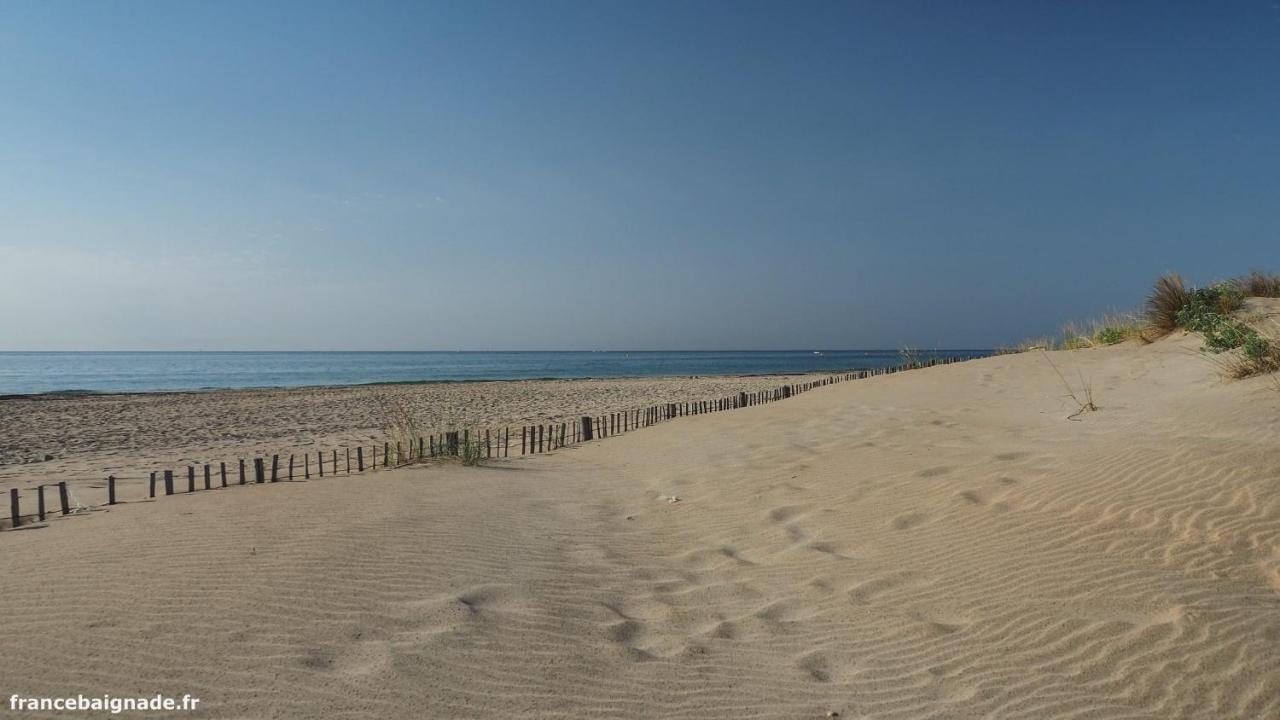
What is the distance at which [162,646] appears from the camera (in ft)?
11.5

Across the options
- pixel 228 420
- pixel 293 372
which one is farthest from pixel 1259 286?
pixel 293 372

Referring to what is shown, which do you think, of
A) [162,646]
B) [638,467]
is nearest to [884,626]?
[162,646]

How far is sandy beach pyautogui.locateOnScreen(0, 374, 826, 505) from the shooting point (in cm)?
1280

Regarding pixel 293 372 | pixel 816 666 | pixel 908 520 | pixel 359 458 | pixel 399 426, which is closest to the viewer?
pixel 816 666

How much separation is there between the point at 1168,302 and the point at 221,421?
1035 inches

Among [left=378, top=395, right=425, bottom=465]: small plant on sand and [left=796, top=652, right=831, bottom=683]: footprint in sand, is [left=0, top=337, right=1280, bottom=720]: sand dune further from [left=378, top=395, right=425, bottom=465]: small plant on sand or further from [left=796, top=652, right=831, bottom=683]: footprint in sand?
[left=378, top=395, right=425, bottom=465]: small plant on sand

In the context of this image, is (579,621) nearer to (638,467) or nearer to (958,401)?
(638,467)

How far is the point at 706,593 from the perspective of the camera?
4.86 metres

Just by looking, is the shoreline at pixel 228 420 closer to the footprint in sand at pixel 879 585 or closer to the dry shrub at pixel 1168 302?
the footprint in sand at pixel 879 585

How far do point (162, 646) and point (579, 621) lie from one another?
219 centimetres

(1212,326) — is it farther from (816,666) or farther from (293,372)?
(293,372)

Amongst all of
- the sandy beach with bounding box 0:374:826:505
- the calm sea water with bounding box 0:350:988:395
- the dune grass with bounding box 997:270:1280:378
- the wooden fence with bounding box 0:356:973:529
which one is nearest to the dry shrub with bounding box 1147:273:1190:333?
the dune grass with bounding box 997:270:1280:378

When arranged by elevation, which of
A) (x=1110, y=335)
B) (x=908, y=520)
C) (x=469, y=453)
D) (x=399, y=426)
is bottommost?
(x=908, y=520)

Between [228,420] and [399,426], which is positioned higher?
[399,426]
